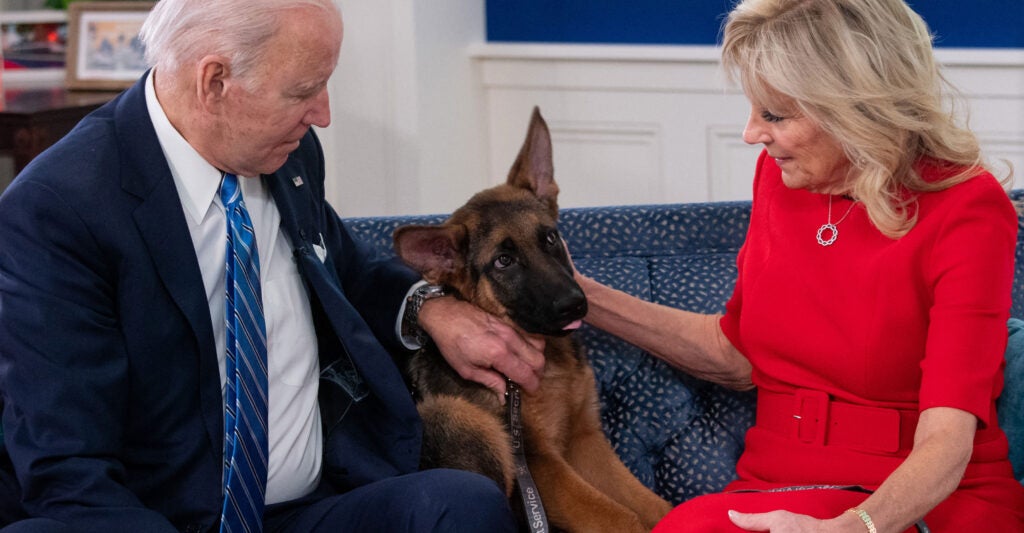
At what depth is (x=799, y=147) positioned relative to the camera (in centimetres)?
208

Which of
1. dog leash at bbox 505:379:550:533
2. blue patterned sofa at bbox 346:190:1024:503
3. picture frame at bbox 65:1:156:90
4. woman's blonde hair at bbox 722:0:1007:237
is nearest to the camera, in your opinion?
woman's blonde hair at bbox 722:0:1007:237

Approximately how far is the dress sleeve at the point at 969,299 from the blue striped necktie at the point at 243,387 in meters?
1.11

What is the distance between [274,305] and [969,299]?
3.92 ft

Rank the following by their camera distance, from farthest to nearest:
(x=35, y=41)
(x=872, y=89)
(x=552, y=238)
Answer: (x=35, y=41) < (x=552, y=238) < (x=872, y=89)

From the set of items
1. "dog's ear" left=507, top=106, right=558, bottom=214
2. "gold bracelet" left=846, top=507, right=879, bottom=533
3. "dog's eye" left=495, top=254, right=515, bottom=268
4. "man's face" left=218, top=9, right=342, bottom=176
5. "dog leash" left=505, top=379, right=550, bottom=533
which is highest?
"man's face" left=218, top=9, right=342, bottom=176

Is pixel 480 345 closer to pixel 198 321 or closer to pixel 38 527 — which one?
pixel 198 321

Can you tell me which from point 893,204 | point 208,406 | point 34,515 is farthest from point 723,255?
point 34,515

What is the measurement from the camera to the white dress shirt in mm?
2039

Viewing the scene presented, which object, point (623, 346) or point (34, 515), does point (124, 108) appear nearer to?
point (34, 515)

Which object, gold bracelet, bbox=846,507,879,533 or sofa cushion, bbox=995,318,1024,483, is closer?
gold bracelet, bbox=846,507,879,533

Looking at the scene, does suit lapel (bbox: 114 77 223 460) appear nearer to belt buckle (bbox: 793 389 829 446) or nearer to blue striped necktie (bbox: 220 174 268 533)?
blue striped necktie (bbox: 220 174 268 533)

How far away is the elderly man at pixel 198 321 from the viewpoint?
1836 mm

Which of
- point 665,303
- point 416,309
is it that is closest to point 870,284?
point 665,303

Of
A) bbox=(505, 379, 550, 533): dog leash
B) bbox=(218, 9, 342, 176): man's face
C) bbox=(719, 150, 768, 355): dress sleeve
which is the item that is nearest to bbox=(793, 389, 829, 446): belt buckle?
bbox=(719, 150, 768, 355): dress sleeve
